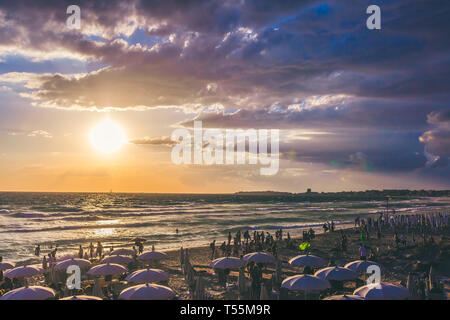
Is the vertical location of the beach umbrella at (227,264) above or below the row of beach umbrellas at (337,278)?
below

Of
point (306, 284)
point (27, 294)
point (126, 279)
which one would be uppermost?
point (306, 284)

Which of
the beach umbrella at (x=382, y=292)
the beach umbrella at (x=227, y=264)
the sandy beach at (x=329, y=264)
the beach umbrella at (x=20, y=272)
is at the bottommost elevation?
the sandy beach at (x=329, y=264)

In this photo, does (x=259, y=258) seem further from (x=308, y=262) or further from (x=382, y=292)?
(x=382, y=292)

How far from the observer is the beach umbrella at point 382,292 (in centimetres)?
1254

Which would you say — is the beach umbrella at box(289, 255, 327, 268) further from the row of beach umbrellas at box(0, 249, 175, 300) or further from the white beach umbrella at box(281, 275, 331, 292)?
the row of beach umbrellas at box(0, 249, 175, 300)

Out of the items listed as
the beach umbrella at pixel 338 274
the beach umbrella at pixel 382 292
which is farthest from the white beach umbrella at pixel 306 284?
the beach umbrella at pixel 338 274

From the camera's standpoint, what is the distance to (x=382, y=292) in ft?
41.5

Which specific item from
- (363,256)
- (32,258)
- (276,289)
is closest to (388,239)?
(363,256)

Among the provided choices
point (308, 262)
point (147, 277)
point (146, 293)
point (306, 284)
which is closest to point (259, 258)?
point (308, 262)

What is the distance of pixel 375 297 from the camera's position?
12.5 meters

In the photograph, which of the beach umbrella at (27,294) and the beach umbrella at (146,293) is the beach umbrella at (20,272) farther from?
the beach umbrella at (146,293)

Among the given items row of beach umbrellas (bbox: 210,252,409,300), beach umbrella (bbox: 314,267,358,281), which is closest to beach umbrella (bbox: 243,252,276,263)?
row of beach umbrellas (bbox: 210,252,409,300)

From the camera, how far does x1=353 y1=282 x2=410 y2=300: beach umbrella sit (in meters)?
12.5
